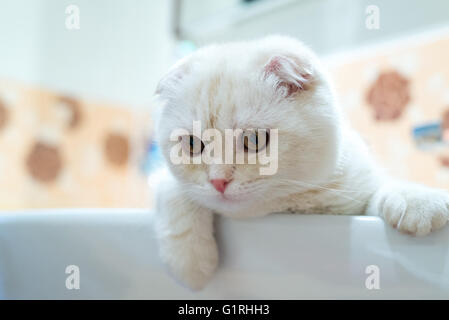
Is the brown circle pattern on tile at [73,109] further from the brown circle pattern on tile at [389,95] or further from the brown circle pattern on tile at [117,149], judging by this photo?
the brown circle pattern on tile at [389,95]

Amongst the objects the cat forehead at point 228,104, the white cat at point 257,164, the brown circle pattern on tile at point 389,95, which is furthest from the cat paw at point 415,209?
the brown circle pattern on tile at point 389,95

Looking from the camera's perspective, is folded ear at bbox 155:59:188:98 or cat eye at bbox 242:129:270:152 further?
folded ear at bbox 155:59:188:98

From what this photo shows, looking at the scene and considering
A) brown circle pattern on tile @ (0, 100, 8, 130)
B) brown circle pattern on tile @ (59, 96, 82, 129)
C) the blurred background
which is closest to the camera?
the blurred background

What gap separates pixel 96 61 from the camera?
2.00 meters

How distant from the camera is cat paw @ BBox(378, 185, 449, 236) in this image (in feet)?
1.71

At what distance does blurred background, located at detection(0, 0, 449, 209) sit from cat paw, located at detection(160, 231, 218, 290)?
101 cm

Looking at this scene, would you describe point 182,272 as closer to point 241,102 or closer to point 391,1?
point 241,102

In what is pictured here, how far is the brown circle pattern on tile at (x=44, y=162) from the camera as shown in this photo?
1758 mm

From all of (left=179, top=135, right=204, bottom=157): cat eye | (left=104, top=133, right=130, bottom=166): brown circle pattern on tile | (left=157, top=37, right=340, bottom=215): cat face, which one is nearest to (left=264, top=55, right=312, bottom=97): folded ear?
(left=157, top=37, right=340, bottom=215): cat face

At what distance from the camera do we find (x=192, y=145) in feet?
2.28

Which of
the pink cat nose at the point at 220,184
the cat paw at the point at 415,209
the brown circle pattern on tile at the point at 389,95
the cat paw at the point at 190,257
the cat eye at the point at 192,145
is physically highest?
the brown circle pattern on tile at the point at 389,95

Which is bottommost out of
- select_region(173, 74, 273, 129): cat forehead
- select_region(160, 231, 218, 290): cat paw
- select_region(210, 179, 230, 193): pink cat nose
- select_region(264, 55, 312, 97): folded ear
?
select_region(160, 231, 218, 290): cat paw

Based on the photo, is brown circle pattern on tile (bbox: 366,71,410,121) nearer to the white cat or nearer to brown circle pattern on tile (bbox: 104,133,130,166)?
the white cat

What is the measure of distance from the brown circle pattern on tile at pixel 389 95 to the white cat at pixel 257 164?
0.81 metres
